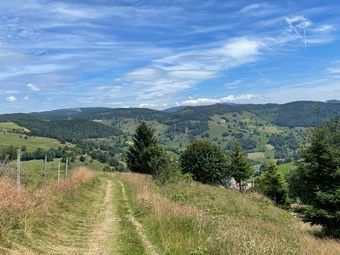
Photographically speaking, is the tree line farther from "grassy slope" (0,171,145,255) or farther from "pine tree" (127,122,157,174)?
"grassy slope" (0,171,145,255)

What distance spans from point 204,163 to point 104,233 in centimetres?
6218

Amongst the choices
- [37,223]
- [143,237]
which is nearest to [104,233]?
[143,237]

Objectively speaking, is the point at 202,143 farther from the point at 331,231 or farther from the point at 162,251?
the point at 162,251

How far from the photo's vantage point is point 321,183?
28359mm

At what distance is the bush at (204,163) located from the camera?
3017 inches

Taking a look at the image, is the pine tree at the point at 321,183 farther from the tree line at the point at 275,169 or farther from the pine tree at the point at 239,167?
the pine tree at the point at 239,167

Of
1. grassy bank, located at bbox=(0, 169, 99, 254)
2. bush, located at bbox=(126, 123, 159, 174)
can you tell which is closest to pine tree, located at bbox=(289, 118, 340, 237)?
grassy bank, located at bbox=(0, 169, 99, 254)

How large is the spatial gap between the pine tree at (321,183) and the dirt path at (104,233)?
12.6 meters

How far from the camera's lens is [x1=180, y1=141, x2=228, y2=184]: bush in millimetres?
76625

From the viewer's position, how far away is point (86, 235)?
14523mm

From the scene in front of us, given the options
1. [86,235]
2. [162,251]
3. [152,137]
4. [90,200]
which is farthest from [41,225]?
[152,137]

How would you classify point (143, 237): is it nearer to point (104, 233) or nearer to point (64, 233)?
point (104, 233)

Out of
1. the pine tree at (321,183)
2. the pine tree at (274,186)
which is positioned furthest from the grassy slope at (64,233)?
the pine tree at (274,186)

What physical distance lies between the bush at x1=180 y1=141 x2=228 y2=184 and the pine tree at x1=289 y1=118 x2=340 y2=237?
46.8m
